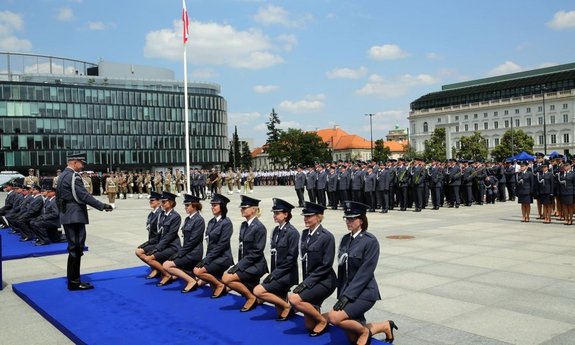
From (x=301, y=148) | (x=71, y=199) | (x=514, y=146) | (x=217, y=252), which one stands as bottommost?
(x=217, y=252)

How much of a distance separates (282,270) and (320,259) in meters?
0.70

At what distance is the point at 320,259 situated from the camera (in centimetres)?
605

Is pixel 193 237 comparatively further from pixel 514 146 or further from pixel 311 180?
pixel 514 146

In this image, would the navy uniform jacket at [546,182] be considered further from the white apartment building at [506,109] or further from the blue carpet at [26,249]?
the white apartment building at [506,109]

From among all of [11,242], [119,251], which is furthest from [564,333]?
[11,242]

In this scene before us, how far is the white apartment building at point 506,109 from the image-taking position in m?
113

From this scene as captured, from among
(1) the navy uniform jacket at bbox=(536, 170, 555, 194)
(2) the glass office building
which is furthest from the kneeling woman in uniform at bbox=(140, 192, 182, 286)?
(2) the glass office building

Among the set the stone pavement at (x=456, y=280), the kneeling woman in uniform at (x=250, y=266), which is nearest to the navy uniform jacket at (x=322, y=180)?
the stone pavement at (x=456, y=280)

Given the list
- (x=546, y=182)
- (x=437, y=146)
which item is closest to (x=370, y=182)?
(x=546, y=182)

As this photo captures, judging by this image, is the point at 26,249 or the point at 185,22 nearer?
the point at 26,249

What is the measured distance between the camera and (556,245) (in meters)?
11.9

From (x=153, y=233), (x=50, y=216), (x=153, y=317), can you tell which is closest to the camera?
(x=153, y=317)

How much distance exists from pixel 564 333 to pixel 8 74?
100840mm

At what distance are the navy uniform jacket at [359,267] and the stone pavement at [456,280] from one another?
0.91 metres
